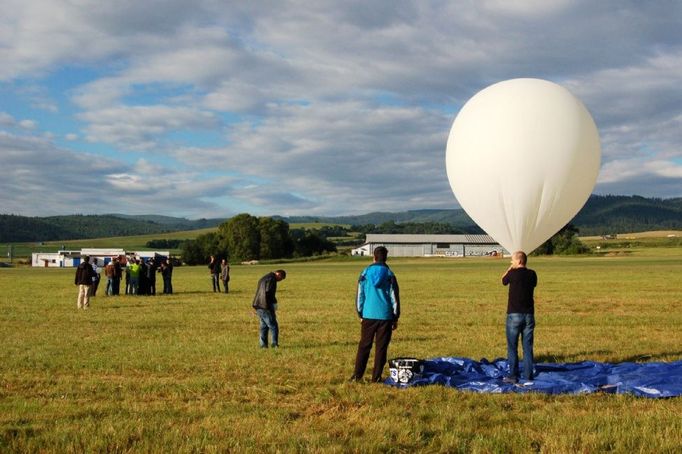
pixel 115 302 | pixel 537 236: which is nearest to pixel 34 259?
pixel 115 302

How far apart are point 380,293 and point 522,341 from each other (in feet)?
7.41

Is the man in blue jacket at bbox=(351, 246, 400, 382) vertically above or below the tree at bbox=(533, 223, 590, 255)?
below

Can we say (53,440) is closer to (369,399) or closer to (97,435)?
(97,435)

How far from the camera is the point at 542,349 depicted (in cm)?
1436

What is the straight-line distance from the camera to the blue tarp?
9.73m

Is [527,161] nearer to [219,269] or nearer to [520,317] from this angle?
[520,317]

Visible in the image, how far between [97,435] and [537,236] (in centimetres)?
878

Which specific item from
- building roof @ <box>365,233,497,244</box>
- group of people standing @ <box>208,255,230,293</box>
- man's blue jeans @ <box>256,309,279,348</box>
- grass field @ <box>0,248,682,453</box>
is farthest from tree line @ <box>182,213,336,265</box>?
man's blue jeans @ <box>256,309,279,348</box>

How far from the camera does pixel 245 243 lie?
4518 inches

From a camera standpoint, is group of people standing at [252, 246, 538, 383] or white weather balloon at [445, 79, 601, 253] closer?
group of people standing at [252, 246, 538, 383]

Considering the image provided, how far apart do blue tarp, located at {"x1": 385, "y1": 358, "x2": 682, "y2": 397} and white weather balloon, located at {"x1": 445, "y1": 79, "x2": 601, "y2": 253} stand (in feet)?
8.84

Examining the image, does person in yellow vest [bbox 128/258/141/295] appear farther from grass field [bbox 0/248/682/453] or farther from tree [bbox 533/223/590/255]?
tree [bbox 533/223/590/255]

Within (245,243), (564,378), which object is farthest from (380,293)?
(245,243)

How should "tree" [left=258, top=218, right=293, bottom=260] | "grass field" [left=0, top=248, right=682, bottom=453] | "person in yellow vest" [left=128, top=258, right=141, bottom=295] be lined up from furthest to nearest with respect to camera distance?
"tree" [left=258, top=218, right=293, bottom=260] → "person in yellow vest" [left=128, top=258, right=141, bottom=295] → "grass field" [left=0, top=248, right=682, bottom=453]
